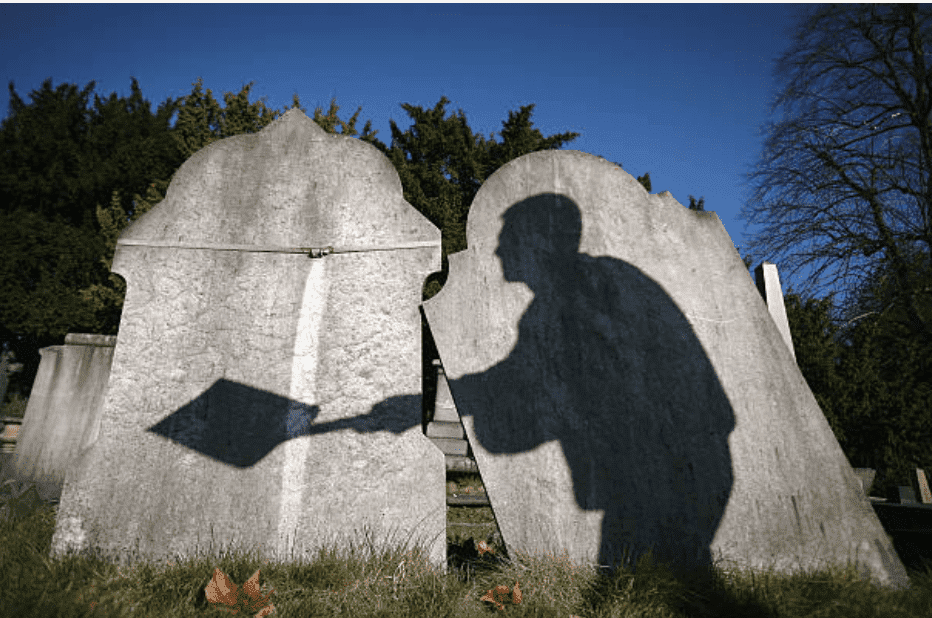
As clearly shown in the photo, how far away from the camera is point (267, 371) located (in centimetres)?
275

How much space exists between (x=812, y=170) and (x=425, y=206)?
7.57 meters

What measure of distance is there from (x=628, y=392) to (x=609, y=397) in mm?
113

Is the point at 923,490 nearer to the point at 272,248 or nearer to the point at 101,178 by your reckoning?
the point at 272,248

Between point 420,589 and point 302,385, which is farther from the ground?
point 302,385

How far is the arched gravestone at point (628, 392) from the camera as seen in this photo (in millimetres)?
2482

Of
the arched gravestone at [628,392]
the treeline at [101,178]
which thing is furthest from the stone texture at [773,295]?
the treeline at [101,178]

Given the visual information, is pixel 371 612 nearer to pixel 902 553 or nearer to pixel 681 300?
pixel 681 300

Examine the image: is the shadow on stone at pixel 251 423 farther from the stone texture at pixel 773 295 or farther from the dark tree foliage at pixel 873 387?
the dark tree foliage at pixel 873 387

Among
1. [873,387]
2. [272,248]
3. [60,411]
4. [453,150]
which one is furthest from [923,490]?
[453,150]

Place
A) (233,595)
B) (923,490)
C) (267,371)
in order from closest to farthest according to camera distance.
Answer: (233,595), (267,371), (923,490)

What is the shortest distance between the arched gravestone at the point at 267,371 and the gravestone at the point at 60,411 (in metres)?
3.13

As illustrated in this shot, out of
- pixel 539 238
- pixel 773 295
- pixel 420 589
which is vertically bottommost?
pixel 420 589

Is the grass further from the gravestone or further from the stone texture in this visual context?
the gravestone

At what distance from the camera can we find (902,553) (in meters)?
3.69
